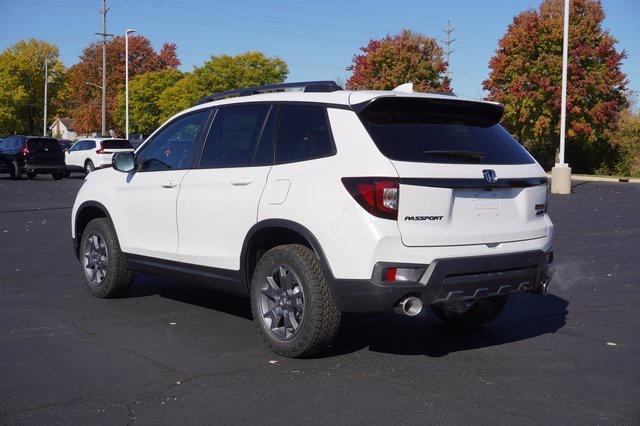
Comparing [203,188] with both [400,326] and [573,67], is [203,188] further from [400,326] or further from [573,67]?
[573,67]

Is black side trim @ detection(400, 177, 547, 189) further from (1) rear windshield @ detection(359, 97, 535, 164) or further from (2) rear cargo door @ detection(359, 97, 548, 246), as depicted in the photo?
(1) rear windshield @ detection(359, 97, 535, 164)

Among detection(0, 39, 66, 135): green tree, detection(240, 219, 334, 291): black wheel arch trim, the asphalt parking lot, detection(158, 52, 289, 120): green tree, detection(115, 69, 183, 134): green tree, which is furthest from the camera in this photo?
detection(0, 39, 66, 135): green tree

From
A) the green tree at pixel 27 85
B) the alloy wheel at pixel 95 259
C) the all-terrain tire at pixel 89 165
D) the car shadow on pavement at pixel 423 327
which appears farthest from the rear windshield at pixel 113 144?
the green tree at pixel 27 85

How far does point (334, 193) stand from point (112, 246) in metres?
3.04

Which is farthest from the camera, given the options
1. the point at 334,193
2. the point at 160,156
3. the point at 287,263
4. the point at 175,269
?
the point at 160,156

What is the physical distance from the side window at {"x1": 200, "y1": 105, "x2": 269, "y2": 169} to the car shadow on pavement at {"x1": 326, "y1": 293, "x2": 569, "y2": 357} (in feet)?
5.33

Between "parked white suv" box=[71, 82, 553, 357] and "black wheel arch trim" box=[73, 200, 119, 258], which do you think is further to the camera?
"black wheel arch trim" box=[73, 200, 119, 258]

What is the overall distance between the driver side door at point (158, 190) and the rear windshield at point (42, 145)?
85.7ft

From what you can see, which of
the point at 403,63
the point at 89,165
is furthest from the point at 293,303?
the point at 403,63

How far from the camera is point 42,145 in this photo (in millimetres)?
31422

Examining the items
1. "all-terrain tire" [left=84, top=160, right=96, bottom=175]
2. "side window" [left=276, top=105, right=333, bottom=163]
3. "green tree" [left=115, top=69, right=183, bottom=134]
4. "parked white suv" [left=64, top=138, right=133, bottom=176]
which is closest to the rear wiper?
"side window" [left=276, top=105, right=333, bottom=163]

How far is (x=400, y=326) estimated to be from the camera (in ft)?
21.0

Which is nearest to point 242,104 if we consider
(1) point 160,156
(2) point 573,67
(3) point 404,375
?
(1) point 160,156

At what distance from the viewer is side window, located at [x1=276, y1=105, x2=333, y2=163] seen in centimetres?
524
